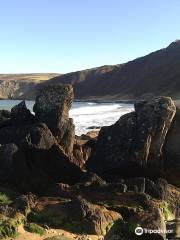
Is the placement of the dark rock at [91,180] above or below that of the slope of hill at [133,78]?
below

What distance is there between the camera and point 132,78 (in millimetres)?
146750

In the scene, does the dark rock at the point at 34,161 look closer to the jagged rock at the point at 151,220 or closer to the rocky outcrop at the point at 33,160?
the rocky outcrop at the point at 33,160

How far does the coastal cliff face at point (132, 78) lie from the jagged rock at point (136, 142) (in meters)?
98.6

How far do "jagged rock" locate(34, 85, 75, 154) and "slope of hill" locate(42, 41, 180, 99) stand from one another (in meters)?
98.8

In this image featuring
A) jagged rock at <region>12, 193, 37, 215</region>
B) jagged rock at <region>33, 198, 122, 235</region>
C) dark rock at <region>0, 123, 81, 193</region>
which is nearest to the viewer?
jagged rock at <region>33, 198, 122, 235</region>

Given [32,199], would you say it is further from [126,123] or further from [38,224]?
[126,123]

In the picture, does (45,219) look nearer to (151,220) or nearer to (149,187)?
(151,220)

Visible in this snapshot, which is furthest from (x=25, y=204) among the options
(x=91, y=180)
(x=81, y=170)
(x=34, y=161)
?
(x=81, y=170)

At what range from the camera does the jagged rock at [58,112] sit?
17.2 metres

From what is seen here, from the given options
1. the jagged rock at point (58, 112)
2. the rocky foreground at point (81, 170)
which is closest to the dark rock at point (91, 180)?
the rocky foreground at point (81, 170)

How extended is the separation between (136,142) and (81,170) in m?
1.85

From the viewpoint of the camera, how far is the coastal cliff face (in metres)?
128

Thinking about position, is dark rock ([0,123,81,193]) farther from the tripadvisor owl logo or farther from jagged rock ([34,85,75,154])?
the tripadvisor owl logo

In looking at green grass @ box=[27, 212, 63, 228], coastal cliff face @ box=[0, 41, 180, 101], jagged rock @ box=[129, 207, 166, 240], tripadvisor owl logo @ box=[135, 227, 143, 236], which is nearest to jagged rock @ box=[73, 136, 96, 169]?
green grass @ box=[27, 212, 63, 228]
